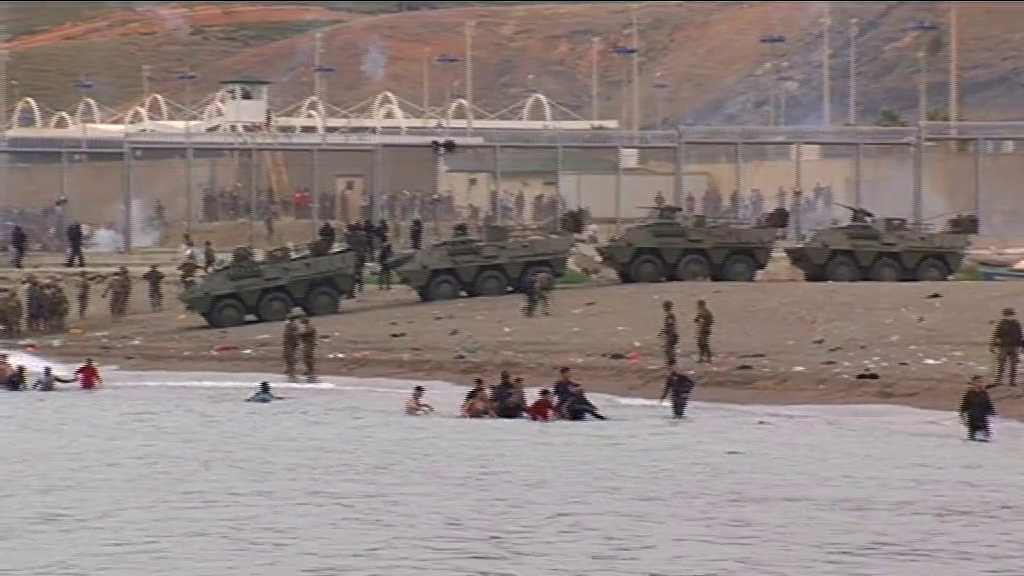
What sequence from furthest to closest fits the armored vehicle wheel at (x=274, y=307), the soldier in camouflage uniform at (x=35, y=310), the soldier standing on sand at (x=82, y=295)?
1. the soldier standing on sand at (x=82, y=295)
2. the soldier in camouflage uniform at (x=35, y=310)
3. the armored vehicle wheel at (x=274, y=307)

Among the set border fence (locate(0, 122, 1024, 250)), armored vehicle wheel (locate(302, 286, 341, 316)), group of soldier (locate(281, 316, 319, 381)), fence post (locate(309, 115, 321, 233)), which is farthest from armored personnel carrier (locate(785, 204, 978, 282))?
fence post (locate(309, 115, 321, 233))

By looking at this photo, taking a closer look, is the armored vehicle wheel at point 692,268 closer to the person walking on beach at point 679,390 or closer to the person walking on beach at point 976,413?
the person walking on beach at point 679,390

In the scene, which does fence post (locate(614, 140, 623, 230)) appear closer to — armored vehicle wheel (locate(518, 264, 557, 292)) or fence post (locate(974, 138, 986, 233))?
fence post (locate(974, 138, 986, 233))

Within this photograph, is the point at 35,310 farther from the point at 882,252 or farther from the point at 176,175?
the point at 882,252

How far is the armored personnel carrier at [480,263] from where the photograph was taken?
39.7 m

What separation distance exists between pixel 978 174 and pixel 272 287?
1735cm

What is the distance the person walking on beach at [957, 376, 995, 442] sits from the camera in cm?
2678

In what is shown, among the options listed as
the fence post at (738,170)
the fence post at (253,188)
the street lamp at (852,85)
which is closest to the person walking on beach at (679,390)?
the fence post at (738,170)

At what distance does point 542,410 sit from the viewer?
29719 mm

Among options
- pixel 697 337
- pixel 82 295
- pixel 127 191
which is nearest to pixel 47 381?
Answer: pixel 82 295

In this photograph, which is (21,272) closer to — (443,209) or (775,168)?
(443,209)

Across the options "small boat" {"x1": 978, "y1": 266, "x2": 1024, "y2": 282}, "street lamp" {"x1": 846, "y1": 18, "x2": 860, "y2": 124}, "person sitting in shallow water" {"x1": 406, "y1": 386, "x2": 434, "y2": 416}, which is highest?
"street lamp" {"x1": 846, "y1": 18, "x2": 860, "y2": 124}

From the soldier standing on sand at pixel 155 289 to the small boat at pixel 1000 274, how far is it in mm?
14762

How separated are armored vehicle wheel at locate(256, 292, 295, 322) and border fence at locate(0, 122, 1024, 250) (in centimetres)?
1014
